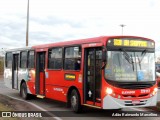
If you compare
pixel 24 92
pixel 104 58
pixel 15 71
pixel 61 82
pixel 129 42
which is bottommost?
pixel 24 92

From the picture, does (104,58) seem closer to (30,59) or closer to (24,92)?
(30,59)

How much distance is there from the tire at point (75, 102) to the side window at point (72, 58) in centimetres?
A: 100

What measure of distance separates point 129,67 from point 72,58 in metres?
2.80

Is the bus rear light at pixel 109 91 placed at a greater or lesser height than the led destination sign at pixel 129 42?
lesser

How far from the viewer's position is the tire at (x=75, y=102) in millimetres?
12578

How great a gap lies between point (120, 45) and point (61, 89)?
3860mm

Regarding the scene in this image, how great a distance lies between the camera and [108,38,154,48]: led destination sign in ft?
37.2

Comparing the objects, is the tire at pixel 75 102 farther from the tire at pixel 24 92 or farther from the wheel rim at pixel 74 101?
the tire at pixel 24 92

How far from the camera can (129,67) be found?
37.3 feet

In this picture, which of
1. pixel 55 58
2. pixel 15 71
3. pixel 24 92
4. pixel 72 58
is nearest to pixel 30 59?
pixel 24 92

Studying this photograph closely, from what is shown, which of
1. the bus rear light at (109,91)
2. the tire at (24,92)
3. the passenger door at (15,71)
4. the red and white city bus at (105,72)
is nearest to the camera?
the bus rear light at (109,91)

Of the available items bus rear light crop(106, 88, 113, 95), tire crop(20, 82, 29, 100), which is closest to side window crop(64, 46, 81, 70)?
bus rear light crop(106, 88, 113, 95)

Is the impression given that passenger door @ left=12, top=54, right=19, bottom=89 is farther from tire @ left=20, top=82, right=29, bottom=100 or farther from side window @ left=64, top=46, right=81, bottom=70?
side window @ left=64, top=46, right=81, bottom=70

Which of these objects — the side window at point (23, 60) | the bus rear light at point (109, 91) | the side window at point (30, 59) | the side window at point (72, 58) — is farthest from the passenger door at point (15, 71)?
the bus rear light at point (109, 91)
